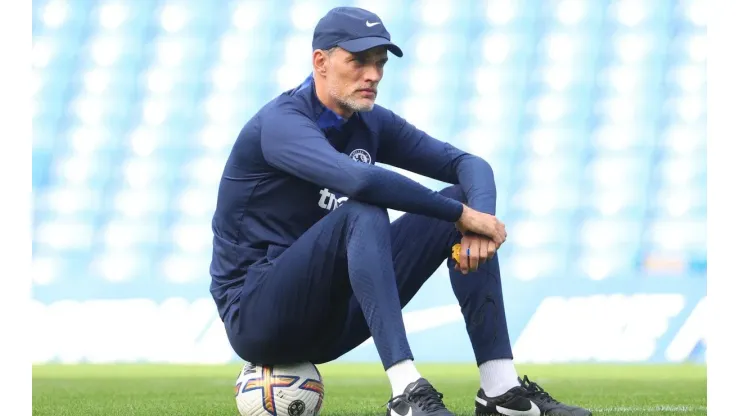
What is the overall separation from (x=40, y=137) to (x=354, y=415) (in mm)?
10183

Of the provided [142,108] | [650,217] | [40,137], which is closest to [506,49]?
[650,217]

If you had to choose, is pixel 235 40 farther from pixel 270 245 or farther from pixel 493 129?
pixel 270 245

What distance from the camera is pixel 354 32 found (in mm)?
3834

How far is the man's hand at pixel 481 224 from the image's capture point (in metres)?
3.71

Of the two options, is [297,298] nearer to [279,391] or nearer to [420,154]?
[279,391]

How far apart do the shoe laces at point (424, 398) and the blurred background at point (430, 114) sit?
8.57 metres

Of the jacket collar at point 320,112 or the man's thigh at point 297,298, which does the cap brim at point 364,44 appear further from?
the man's thigh at point 297,298

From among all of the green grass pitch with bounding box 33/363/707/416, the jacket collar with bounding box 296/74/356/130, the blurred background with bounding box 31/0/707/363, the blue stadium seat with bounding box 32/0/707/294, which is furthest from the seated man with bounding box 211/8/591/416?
the blue stadium seat with bounding box 32/0/707/294

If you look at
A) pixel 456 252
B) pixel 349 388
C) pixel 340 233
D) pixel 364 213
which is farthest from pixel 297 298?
pixel 349 388

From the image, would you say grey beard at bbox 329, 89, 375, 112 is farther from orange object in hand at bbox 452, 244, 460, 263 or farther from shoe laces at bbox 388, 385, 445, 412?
shoe laces at bbox 388, 385, 445, 412

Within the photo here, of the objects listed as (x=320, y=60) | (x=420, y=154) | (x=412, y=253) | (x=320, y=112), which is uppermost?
(x=320, y=60)

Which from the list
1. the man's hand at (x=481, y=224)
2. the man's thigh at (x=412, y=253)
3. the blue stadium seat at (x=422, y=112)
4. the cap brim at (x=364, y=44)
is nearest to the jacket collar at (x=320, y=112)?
the cap brim at (x=364, y=44)

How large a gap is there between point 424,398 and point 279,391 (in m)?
0.68

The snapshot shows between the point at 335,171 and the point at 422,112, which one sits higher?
the point at 422,112
